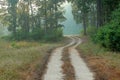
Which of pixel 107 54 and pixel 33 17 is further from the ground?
pixel 33 17

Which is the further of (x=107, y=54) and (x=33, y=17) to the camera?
(x=33, y=17)

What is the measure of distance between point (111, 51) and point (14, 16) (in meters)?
44.0

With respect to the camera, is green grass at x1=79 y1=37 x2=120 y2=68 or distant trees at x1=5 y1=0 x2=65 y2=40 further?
distant trees at x1=5 y1=0 x2=65 y2=40

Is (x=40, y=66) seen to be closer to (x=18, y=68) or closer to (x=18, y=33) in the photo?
(x=18, y=68)

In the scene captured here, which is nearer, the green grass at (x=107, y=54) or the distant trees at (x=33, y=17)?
the green grass at (x=107, y=54)

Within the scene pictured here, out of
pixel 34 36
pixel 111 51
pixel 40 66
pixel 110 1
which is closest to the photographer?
pixel 40 66

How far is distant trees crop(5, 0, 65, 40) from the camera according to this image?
7300 cm

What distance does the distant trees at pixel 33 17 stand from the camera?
73.0 m

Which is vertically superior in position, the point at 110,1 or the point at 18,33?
the point at 110,1

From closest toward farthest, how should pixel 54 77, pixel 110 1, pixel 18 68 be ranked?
pixel 54 77 → pixel 18 68 → pixel 110 1

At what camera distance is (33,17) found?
284 ft

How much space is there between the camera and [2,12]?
7825 centimetres

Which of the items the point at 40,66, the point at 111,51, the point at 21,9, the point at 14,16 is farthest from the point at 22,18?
the point at 40,66

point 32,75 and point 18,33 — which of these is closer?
point 32,75
